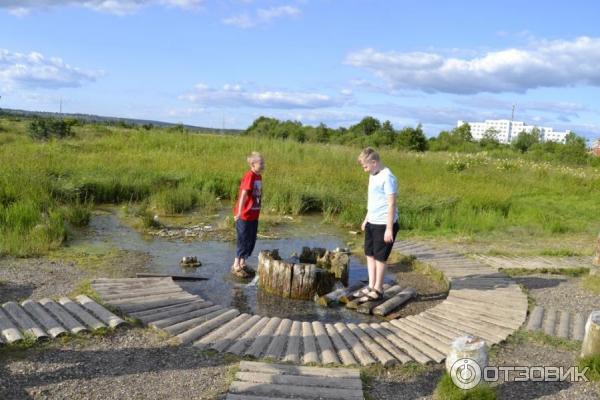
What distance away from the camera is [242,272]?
271 inches

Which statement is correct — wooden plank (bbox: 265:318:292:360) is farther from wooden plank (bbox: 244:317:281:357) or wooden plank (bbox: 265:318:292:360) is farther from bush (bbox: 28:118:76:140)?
bush (bbox: 28:118:76:140)

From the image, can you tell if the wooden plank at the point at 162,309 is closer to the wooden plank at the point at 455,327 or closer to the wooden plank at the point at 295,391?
the wooden plank at the point at 295,391

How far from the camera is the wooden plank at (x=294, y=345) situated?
4.14 m

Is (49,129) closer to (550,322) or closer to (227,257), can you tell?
(227,257)

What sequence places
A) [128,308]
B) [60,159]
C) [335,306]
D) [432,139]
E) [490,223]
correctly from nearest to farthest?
1. [128,308]
2. [335,306]
3. [490,223]
4. [60,159]
5. [432,139]

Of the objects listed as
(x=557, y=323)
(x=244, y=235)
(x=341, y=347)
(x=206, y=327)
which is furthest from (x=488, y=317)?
(x=244, y=235)

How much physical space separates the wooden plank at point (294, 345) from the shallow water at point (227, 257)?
2.63 ft

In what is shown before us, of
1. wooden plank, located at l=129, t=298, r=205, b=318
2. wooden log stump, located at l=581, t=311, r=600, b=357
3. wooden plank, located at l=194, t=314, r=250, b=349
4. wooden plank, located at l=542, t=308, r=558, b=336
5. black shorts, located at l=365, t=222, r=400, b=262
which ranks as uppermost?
black shorts, located at l=365, t=222, r=400, b=262

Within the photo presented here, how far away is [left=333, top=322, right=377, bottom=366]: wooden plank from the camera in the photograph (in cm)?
416

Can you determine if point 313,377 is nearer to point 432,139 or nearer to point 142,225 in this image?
point 142,225

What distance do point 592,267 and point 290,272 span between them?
3973 mm

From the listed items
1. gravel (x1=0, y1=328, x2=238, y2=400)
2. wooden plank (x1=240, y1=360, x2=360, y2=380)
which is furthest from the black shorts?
gravel (x1=0, y1=328, x2=238, y2=400)

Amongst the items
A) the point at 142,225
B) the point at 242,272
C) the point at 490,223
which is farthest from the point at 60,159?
the point at 490,223

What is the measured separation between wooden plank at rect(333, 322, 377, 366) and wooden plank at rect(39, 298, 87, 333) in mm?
2085
